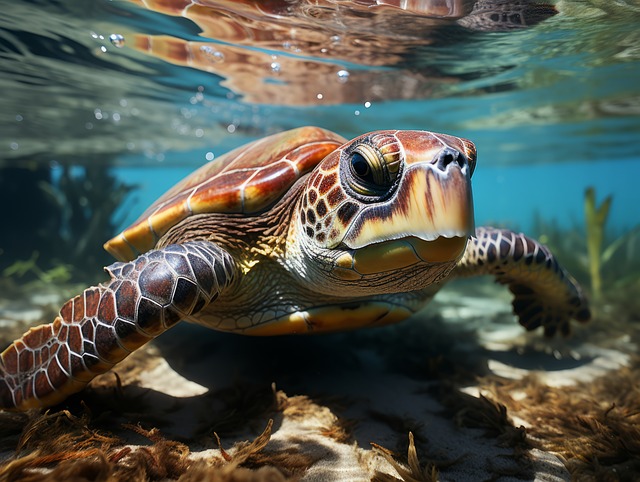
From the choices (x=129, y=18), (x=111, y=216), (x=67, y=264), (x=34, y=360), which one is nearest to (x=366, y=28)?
(x=129, y=18)

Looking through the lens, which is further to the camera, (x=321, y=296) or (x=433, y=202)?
(x=321, y=296)

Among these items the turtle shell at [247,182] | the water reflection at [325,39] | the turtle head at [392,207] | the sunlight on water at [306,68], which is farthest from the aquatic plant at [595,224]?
the turtle head at [392,207]

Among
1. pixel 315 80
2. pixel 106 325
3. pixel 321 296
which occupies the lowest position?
pixel 321 296

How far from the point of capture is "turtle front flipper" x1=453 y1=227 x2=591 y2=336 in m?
3.05

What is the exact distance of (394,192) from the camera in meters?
1.58

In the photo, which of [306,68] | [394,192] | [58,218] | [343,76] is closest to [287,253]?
[394,192]

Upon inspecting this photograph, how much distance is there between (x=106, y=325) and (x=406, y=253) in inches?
57.7

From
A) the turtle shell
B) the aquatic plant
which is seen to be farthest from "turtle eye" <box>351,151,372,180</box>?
the aquatic plant

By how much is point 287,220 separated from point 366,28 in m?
3.61

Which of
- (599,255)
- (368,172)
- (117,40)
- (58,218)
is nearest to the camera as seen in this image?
(368,172)

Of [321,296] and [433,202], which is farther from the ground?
[433,202]

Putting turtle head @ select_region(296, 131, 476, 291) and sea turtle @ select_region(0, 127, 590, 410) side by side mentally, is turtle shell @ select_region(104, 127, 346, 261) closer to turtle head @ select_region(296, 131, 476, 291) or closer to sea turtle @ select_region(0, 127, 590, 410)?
sea turtle @ select_region(0, 127, 590, 410)

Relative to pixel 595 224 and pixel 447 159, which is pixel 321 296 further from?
pixel 595 224

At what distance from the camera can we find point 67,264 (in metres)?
8.27
